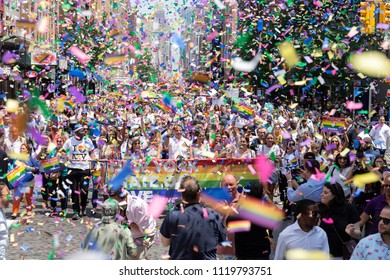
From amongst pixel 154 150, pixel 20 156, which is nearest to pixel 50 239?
pixel 20 156

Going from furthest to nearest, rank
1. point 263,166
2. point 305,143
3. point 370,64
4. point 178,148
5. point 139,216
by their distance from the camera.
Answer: point 370,64, point 305,143, point 178,148, point 263,166, point 139,216

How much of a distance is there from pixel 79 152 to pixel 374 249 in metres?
9.18

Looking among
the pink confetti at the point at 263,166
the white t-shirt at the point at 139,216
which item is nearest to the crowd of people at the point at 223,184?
the white t-shirt at the point at 139,216

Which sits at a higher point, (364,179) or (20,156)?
(364,179)

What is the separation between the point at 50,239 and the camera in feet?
38.5

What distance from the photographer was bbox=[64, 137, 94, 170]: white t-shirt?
46.7 ft

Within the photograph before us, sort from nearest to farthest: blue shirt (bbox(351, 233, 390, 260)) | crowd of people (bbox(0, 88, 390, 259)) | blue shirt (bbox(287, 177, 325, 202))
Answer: blue shirt (bbox(351, 233, 390, 260)) < crowd of people (bbox(0, 88, 390, 259)) < blue shirt (bbox(287, 177, 325, 202))

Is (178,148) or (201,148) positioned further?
(201,148)

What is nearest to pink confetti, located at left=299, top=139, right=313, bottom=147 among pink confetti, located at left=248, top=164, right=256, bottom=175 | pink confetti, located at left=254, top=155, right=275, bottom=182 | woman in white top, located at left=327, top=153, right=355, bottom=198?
pink confetti, located at left=254, top=155, right=275, bottom=182

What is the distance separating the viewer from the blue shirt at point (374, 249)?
18.7 ft

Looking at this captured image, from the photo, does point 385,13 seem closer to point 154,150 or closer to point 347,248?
point 154,150

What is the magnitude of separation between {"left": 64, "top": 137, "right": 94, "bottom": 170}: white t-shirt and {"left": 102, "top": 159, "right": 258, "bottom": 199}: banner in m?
0.74

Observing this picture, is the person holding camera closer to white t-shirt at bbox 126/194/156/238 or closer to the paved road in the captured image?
white t-shirt at bbox 126/194/156/238

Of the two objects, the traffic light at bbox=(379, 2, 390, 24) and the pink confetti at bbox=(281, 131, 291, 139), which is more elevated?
the traffic light at bbox=(379, 2, 390, 24)
